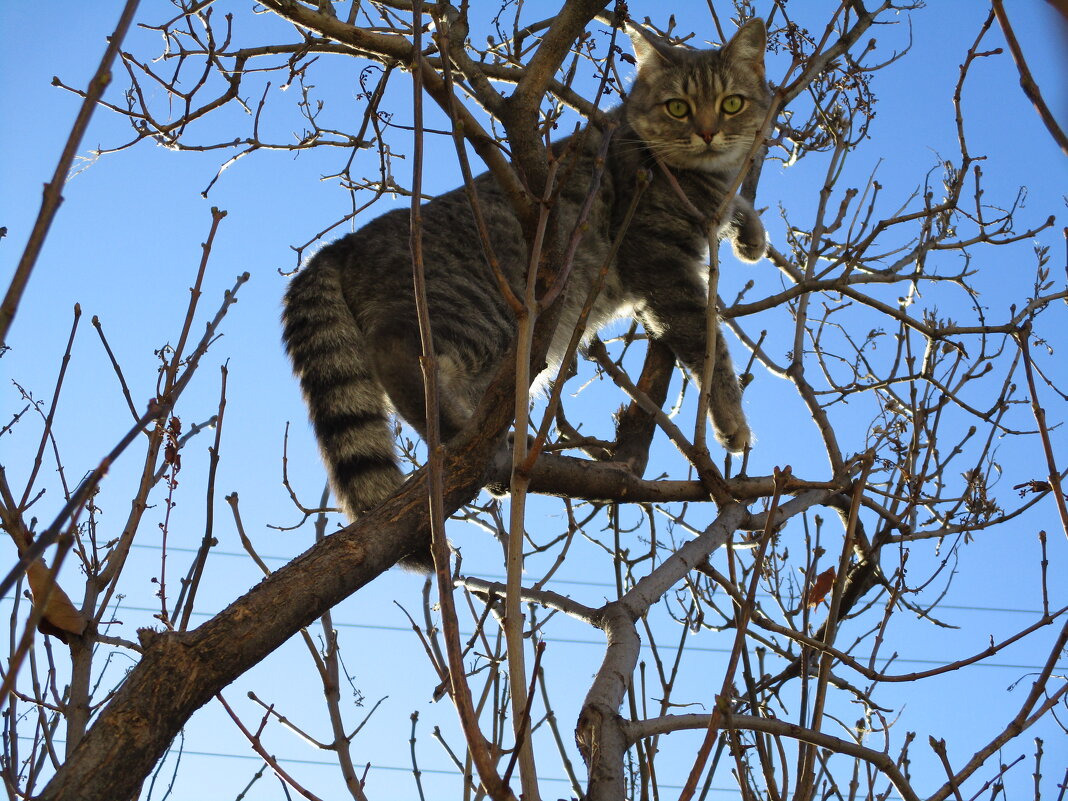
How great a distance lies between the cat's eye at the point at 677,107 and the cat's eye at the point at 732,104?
176 millimetres

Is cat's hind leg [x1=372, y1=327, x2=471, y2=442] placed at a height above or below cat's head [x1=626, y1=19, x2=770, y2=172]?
below

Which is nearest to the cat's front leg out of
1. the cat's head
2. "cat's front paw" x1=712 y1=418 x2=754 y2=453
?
"cat's front paw" x1=712 y1=418 x2=754 y2=453

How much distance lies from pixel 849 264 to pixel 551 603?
1846mm

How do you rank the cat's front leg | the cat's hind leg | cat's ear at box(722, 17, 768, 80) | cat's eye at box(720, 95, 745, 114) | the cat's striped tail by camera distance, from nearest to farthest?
1. the cat's striped tail
2. the cat's hind leg
3. the cat's front leg
4. cat's ear at box(722, 17, 768, 80)
5. cat's eye at box(720, 95, 745, 114)

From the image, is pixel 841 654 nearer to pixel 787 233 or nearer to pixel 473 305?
pixel 473 305

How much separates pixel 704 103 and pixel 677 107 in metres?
0.14

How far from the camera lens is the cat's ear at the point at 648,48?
430cm

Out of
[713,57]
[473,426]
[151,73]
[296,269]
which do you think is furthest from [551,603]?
[713,57]

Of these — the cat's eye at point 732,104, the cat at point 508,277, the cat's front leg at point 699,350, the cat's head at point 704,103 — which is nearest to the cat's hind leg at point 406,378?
the cat at point 508,277

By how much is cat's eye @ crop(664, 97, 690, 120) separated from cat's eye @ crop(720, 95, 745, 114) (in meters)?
0.18

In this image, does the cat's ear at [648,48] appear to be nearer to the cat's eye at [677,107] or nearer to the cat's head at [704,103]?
the cat's head at [704,103]

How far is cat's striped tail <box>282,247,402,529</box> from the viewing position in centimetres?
296

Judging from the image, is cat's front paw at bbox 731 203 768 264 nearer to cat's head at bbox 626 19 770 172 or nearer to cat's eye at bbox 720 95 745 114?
cat's head at bbox 626 19 770 172

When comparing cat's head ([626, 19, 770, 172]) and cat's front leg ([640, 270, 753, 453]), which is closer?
cat's front leg ([640, 270, 753, 453])
